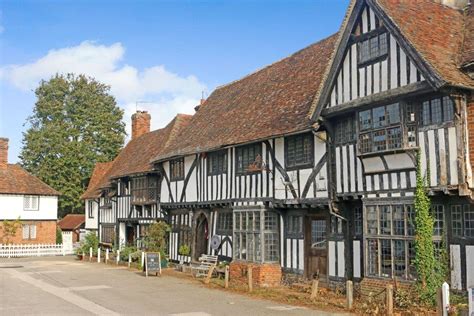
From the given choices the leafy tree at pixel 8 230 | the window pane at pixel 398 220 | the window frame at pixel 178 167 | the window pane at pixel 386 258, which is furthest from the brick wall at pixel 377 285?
the leafy tree at pixel 8 230

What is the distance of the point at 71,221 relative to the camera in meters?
54.9

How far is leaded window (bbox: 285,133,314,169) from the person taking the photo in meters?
18.2

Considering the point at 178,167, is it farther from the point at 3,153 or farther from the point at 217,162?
the point at 3,153

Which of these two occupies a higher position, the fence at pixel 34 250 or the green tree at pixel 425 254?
the green tree at pixel 425 254

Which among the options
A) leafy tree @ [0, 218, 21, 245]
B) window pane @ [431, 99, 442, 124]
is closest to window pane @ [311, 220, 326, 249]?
window pane @ [431, 99, 442, 124]

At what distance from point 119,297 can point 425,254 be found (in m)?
9.33

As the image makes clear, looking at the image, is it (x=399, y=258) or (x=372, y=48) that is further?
(x=372, y=48)

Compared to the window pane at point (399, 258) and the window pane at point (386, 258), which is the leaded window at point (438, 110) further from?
the window pane at point (386, 258)

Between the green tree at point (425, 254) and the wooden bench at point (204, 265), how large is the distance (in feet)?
33.8

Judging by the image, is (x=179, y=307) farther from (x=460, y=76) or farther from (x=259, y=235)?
(x=460, y=76)

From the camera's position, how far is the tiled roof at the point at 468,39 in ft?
44.1

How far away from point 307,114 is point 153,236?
13.2m

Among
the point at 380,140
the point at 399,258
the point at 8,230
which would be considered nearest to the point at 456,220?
the point at 399,258

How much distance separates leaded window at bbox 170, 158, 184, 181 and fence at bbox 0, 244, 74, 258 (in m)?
18.3
